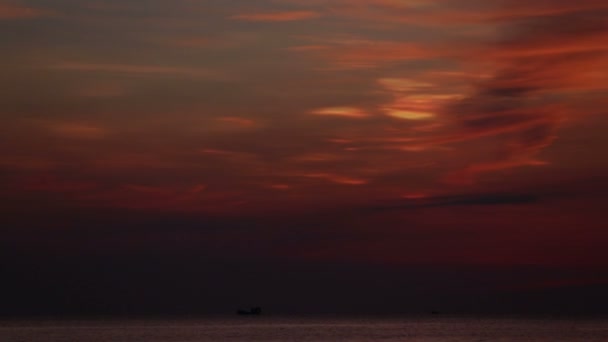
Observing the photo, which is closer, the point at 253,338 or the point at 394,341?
the point at 394,341

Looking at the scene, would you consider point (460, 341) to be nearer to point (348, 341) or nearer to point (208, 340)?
point (348, 341)

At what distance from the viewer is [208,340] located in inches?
7416

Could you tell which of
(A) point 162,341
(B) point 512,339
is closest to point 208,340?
Answer: (A) point 162,341

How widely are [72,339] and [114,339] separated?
7.41 metres

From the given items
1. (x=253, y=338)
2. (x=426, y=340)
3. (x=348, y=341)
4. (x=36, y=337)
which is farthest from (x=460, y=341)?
(x=36, y=337)

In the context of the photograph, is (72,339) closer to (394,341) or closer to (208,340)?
(208,340)

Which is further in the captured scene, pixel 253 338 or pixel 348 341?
pixel 253 338

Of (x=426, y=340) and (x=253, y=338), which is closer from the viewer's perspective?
(x=426, y=340)

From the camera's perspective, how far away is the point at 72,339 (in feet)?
647

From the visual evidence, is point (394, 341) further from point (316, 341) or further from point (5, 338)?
point (5, 338)

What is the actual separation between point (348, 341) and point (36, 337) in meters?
58.4

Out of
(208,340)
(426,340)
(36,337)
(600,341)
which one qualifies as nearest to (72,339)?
(36,337)

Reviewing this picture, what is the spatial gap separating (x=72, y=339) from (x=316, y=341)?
48.3 metres

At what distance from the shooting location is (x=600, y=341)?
181m
